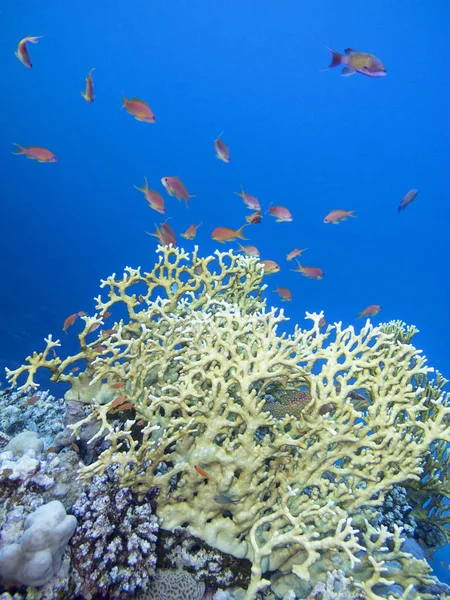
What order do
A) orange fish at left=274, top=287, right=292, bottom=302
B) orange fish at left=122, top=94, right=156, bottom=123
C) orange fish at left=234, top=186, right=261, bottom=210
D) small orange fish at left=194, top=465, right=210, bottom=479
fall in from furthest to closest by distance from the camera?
orange fish at left=274, top=287, right=292, bottom=302
orange fish at left=234, top=186, right=261, bottom=210
orange fish at left=122, top=94, right=156, bottom=123
small orange fish at left=194, top=465, right=210, bottom=479

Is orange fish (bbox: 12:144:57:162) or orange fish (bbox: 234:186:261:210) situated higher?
orange fish (bbox: 234:186:261:210)

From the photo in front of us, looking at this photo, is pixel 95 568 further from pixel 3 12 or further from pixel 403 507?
pixel 3 12

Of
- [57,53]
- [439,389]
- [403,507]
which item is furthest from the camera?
[57,53]

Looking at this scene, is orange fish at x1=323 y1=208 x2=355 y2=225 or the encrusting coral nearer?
the encrusting coral

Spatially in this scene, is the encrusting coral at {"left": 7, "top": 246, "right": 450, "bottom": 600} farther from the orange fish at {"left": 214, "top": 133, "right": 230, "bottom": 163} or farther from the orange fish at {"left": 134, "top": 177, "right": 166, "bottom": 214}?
the orange fish at {"left": 214, "top": 133, "right": 230, "bottom": 163}

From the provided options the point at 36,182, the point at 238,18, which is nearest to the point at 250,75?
the point at 238,18

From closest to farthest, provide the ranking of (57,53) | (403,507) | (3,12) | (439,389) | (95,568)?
1. (95,568)
2. (403,507)
3. (439,389)
4. (3,12)
5. (57,53)

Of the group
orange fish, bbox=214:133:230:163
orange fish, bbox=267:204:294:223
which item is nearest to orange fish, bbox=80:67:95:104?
orange fish, bbox=214:133:230:163

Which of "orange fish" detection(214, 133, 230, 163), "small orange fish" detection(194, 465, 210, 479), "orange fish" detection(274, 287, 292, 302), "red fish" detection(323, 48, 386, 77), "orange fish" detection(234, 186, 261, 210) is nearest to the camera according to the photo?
"small orange fish" detection(194, 465, 210, 479)

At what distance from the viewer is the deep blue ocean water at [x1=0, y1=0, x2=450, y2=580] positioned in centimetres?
6819

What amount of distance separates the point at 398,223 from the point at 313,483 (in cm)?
9231

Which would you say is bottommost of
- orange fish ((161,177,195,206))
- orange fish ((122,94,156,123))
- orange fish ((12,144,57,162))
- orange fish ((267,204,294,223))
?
orange fish ((12,144,57,162))

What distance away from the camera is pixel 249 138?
88188 millimetres

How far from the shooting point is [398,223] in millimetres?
82438
